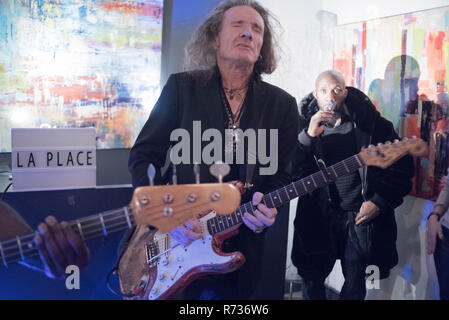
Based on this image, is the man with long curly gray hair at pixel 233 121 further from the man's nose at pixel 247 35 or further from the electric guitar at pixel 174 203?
the electric guitar at pixel 174 203

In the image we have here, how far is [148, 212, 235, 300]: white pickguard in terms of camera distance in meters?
1.85

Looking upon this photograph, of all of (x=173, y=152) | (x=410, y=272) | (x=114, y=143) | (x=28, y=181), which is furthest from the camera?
(x=114, y=143)

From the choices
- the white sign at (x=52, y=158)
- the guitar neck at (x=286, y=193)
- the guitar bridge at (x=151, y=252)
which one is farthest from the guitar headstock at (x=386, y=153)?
the white sign at (x=52, y=158)

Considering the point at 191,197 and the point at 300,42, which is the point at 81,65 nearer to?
the point at 300,42

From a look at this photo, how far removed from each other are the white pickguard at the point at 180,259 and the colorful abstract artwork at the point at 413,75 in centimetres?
114

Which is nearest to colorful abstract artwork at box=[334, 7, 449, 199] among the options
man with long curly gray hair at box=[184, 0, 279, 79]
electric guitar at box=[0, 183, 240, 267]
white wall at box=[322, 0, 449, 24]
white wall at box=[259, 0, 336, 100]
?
white wall at box=[322, 0, 449, 24]

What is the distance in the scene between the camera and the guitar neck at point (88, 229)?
1496 millimetres

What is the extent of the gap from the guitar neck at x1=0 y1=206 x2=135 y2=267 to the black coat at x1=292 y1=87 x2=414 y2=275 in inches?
48.4

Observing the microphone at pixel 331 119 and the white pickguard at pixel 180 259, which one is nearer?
the white pickguard at pixel 180 259

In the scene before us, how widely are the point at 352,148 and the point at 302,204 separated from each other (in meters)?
0.46

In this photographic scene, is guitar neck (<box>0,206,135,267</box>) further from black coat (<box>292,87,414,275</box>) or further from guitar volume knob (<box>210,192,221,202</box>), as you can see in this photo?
black coat (<box>292,87,414,275</box>)

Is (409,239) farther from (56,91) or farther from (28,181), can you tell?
(56,91)
